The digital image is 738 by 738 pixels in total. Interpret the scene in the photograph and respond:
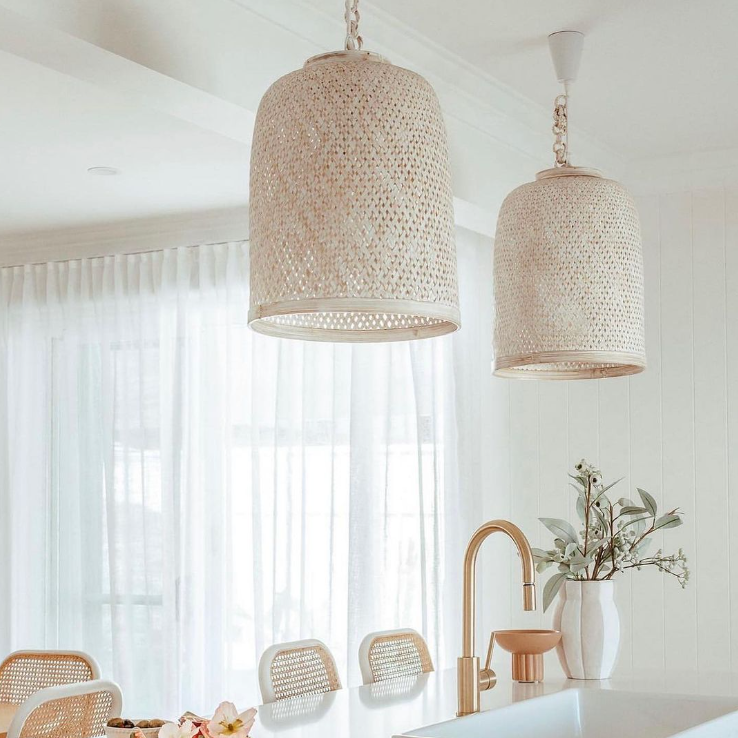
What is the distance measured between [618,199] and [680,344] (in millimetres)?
1978

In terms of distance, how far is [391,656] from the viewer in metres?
3.14

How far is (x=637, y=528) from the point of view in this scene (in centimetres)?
411

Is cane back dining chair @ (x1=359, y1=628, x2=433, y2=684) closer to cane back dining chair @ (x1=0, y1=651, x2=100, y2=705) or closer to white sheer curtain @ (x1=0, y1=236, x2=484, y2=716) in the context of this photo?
cane back dining chair @ (x1=0, y1=651, x2=100, y2=705)

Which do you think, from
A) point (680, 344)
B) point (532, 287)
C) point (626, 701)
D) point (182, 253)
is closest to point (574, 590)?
point (626, 701)

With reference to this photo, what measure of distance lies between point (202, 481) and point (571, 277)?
9.70 ft

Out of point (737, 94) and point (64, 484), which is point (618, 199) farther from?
point (64, 484)

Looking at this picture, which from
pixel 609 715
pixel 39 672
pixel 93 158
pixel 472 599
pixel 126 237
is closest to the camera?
pixel 472 599

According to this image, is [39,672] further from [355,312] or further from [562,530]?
[355,312]

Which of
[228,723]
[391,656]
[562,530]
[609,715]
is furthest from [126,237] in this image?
[228,723]

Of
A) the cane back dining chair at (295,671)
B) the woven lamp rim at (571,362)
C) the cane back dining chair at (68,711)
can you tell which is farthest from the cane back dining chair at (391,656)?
the woven lamp rim at (571,362)

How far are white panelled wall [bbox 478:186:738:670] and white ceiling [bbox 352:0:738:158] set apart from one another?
0.46 metres

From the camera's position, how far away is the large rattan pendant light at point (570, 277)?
228 centimetres

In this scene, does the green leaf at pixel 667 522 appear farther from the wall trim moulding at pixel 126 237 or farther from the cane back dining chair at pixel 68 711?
the wall trim moulding at pixel 126 237

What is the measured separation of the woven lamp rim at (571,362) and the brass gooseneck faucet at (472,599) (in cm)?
39
